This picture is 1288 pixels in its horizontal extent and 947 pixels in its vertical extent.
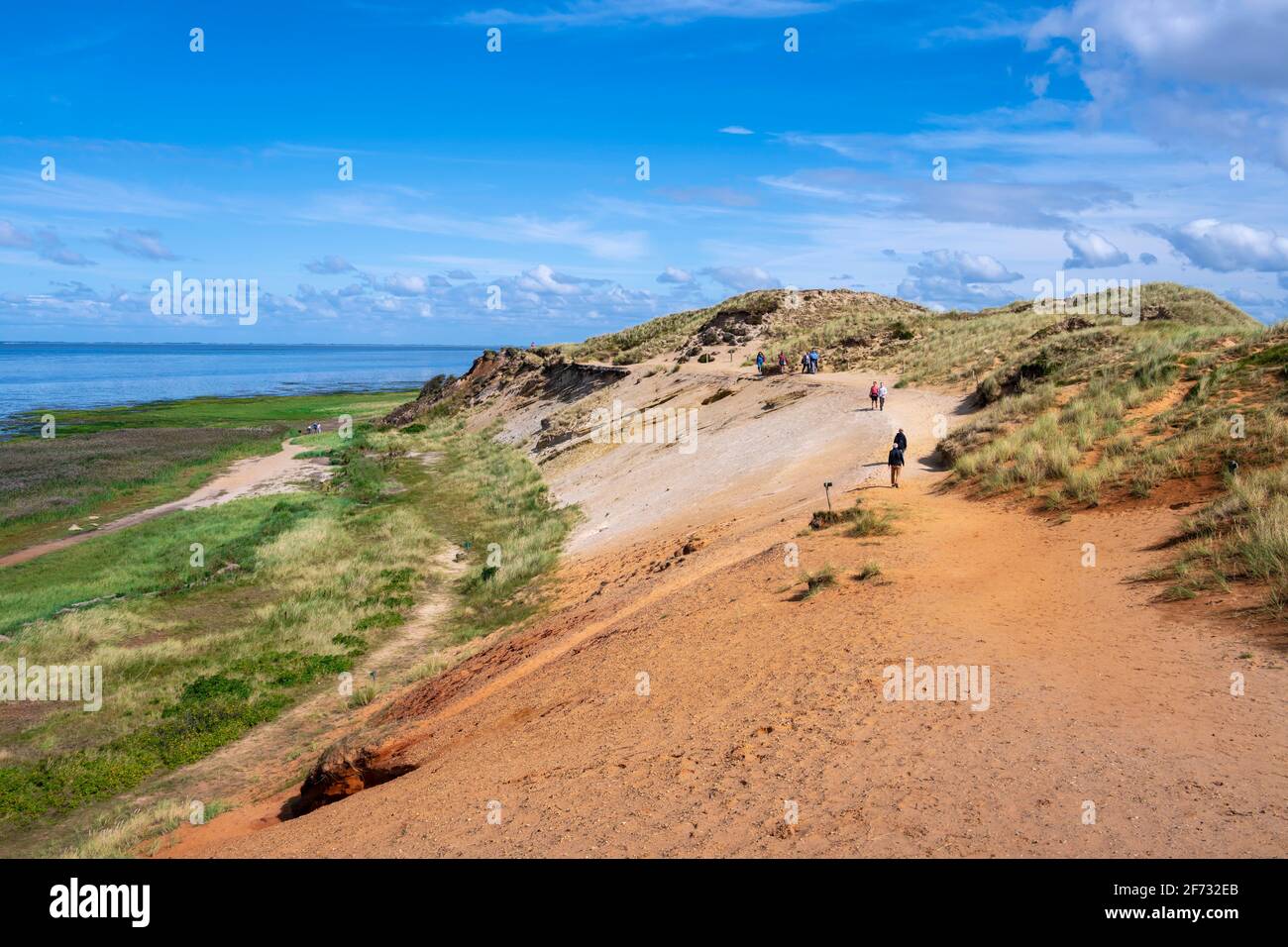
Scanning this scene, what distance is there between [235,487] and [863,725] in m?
41.9

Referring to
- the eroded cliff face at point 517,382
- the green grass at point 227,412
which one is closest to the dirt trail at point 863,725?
the eroded cliff face at point 517,382

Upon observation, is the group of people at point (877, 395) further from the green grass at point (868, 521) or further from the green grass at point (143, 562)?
the green grass at point (143, 562)

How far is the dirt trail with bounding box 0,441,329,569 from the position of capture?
2992 cm

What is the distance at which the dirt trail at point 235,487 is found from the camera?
2992cm

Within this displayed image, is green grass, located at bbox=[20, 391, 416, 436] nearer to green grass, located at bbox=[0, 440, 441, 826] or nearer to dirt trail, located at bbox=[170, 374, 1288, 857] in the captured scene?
green grass, located at bbox=[0, 440, 441, 826]

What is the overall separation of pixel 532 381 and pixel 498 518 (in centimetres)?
3310

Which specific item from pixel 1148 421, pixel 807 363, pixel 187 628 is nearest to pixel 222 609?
pixel 187 628

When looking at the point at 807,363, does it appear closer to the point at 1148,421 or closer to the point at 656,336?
the point at 1148,421

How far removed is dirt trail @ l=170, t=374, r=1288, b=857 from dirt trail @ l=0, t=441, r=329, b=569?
78.3ft

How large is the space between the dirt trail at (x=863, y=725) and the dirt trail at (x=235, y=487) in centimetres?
2386

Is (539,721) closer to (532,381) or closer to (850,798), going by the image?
(850,798)

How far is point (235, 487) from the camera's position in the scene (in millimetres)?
42406

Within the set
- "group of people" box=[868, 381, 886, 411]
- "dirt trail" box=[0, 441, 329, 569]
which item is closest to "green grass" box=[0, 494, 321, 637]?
"dirt trail" box=[0, 441, 329, 569]

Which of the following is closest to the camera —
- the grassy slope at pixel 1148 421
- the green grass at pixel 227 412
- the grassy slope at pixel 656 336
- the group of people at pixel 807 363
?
the grassy slope at pixel 1148 421
